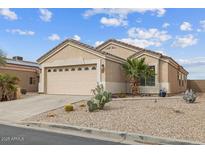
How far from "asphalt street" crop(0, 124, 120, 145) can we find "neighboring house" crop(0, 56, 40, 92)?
20.7m

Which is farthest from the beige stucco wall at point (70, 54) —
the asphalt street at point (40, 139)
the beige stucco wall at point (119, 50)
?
the asphalt street at point (40, 139)

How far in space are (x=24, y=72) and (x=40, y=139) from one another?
79.1 feet

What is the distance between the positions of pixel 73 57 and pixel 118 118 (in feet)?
38.1

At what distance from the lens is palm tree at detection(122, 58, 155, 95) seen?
2150 cm

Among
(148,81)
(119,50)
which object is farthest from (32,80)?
(148,81)

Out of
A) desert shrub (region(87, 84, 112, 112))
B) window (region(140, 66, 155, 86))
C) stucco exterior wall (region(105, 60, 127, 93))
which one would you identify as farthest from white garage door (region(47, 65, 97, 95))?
desert shrub (region(87, 84, 112, 112))

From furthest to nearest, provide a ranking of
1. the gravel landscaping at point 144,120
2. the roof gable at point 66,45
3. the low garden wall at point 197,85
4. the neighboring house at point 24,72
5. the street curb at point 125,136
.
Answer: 1. the low garden wall at point 197,85
2. the neighboring house at point 24,72
3. the roof gable at point 66,45
4. the gravel landscaping at point 144,120
5. the street curb at point 125,136

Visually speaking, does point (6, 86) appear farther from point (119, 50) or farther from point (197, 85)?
point (197, 85)

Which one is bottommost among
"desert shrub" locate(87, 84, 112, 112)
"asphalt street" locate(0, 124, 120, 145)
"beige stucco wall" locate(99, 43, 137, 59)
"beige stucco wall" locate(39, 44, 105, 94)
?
"asphalt street" locate(0, 124, 120, 145)

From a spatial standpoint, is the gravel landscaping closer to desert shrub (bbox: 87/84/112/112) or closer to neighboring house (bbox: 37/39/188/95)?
desert shrub (bbox: 87/84/112/112)

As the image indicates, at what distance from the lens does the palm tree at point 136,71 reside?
21.5 meters

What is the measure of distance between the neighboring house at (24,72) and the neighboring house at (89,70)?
7.07m

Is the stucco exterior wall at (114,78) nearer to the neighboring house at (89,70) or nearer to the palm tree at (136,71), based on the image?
the neighboring house at (89,70)

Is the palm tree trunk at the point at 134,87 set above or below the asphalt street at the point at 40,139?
above
